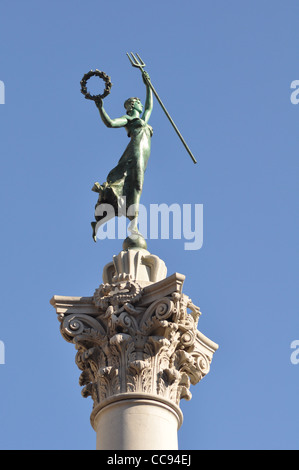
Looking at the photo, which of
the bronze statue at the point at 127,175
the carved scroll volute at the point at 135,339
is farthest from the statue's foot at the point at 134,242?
the carved scroll volute at the point at 135,339

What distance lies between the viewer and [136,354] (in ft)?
71.3

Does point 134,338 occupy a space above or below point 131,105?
below

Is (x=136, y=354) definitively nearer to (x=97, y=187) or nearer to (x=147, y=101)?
(x=97, y=187)

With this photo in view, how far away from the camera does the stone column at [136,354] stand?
20891mm

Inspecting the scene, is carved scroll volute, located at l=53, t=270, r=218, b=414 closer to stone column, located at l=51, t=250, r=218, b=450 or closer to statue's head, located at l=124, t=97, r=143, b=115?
stone column, located at l=51, t=250, r=218, b=450

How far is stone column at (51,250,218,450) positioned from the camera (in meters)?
20.9

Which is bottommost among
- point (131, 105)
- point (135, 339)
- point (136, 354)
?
point (136, 354)

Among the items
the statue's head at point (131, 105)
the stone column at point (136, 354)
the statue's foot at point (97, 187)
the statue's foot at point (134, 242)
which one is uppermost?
the statue's head at point (131, 105)

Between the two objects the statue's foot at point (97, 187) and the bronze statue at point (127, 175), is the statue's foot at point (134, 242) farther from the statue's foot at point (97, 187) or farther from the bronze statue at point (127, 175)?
the statue's foot at point (97, 187)

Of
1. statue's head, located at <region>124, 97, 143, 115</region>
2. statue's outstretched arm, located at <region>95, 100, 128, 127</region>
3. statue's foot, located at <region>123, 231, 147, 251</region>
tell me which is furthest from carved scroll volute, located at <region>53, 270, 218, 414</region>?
statue's head, located at <region>124, 97, 143, 115</region>

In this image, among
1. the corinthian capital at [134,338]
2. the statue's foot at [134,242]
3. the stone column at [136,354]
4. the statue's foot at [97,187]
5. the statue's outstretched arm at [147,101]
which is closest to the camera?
the stone column at [136,354]

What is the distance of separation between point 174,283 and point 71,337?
253 centimetres

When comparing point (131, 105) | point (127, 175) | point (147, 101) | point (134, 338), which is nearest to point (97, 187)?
point (127, 175)

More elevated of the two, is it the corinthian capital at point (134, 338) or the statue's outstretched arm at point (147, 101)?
the statue's outstretched arm at point (147, 101)
